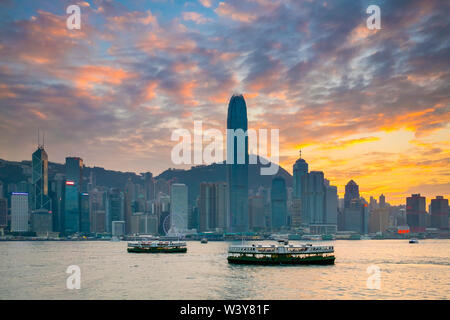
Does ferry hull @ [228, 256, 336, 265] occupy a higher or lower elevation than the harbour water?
lower

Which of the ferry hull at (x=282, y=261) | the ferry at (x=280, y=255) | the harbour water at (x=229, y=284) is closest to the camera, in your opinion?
the harbour water at (x=229, y=284)

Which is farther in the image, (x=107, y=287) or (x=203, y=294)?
(x=107, y=287)

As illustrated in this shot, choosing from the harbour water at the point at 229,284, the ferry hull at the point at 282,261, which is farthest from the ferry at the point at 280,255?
the harbour water at the point at 229,284

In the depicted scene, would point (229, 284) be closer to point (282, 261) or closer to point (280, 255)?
point (282, 261)

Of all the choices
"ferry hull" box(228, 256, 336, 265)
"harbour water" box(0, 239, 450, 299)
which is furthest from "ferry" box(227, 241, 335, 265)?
"harbour water" box(0, 239, 450, 299)

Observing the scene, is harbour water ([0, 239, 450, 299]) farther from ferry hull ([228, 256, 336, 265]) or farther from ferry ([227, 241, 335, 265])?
ferry ([227, 241, 335, 265])

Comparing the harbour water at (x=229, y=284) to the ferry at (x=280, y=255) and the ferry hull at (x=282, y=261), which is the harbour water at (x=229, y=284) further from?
the ferry at (x=280, y=255)
